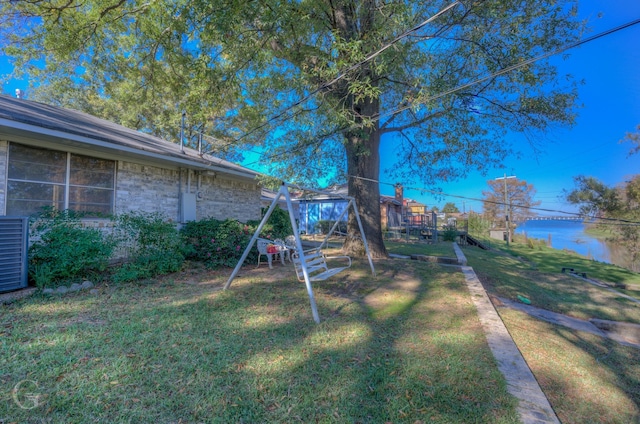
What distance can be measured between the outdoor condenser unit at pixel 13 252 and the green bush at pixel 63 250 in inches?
8.2

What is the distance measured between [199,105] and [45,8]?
4.21 m

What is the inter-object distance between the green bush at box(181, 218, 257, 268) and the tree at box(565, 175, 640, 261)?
66.4 ft

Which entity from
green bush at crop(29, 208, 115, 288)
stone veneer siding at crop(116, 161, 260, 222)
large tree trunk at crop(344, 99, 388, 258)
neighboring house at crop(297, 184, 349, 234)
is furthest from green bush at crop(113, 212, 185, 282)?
neighboring house at crop(297, 184, 349, 234)

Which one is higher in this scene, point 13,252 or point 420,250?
point 13,252

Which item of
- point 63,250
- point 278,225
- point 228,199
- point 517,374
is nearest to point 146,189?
point 228,199

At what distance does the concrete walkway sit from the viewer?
2064 mm

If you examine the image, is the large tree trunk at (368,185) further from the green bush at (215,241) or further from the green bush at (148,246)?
the green bush at (148,246)

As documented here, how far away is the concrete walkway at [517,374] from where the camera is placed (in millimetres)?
2064

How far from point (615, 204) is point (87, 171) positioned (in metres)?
26.8

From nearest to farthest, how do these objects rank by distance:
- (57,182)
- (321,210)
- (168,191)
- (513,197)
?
(57,182) < (168,191) < (321,210) < (513,197)

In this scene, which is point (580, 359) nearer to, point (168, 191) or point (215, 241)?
point (215, 241)

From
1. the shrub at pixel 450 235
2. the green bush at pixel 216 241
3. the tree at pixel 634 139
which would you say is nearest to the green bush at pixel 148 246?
the green bush at pixel 216 241

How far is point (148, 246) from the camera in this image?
5.94m

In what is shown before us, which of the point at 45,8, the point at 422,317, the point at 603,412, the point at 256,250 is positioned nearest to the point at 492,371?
the point at 603,412
